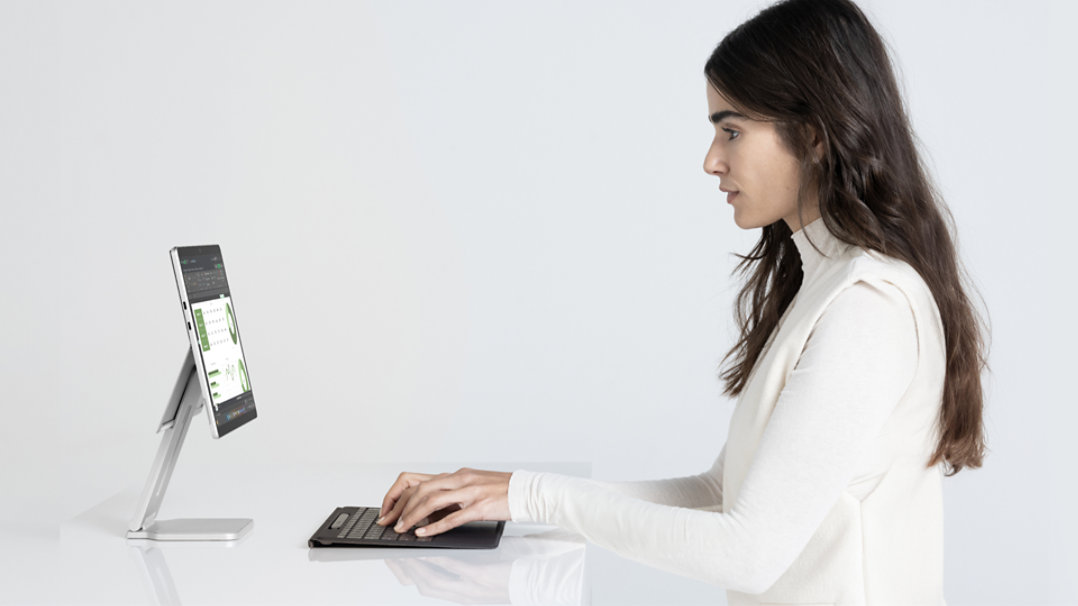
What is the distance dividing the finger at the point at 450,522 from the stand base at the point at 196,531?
0.95 ft

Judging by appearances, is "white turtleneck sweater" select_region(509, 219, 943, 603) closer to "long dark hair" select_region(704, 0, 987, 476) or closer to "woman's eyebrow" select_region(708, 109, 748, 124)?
"long dark hair" select_region(704, 0, 987, 476)

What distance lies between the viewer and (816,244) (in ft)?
4.43

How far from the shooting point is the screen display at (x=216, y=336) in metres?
1.44

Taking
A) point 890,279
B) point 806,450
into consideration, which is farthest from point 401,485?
point 890,279

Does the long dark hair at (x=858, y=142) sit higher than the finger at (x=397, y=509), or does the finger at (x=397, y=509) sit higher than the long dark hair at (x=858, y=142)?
the long dark hair at (x=858, y=142)

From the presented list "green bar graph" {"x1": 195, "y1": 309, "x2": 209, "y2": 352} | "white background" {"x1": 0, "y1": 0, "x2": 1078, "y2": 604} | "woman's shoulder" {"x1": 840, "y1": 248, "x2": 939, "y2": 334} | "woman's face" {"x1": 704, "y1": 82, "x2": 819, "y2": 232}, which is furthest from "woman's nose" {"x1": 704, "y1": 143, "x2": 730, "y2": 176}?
"white background" {"x1": 0, "y1": 0, "x2": 1078, "y2": 604}

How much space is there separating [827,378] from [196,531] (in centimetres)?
95

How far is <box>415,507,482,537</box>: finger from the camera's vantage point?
1302 mm

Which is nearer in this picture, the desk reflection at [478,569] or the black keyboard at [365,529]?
the desk reflection at [478,569]

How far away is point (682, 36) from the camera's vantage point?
3.55 m

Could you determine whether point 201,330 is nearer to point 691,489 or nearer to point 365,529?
point 365,529

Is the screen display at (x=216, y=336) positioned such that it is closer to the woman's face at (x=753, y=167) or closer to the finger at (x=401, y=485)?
the finger at (x=401, y=485)

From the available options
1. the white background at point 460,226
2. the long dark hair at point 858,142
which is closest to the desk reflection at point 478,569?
the long dark hair at point 858,142

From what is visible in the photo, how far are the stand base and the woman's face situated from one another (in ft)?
2.86
